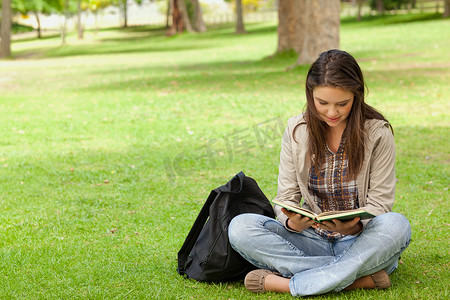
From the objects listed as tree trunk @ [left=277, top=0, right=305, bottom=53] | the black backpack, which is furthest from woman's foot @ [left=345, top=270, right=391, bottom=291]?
tree trunk @ [left=277, top=0, right=305, bottom=53]

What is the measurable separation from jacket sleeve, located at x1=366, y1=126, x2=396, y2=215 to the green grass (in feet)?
1.68

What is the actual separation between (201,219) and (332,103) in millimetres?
1117

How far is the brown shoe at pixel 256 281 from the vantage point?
348 centimetres

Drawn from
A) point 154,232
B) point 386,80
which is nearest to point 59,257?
point 154,232

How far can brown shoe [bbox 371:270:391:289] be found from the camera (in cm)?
340

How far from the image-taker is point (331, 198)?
355 cm

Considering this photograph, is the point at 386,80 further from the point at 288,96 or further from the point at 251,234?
the point at 251,234

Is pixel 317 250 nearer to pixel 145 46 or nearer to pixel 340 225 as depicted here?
pixel 340 225

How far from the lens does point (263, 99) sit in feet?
40.0

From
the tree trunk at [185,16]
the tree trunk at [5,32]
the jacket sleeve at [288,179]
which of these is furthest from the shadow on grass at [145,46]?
the jacket sleeve at [288,179]

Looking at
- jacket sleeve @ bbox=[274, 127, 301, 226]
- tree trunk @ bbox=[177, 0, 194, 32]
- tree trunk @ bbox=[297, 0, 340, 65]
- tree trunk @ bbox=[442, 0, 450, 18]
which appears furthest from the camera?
tree trunk @ bbox=[177, 0, 194, 32]

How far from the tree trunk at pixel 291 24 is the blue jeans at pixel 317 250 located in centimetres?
1678

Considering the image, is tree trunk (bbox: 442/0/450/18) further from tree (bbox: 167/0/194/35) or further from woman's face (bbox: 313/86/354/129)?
woman's face (bbox: 313/86/354/129)

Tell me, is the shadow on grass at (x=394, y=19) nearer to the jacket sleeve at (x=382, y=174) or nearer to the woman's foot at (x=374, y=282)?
the jacket sleeve at (x=382, y=174)
